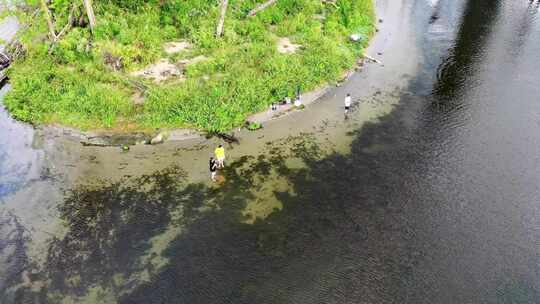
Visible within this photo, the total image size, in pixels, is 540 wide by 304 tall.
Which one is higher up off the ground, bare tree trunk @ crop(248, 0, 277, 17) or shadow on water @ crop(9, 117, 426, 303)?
bare tree trunk @ crop(248, 0, 277, 17)

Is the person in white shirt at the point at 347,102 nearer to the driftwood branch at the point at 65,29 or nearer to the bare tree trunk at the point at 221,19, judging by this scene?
the bare tree trunk at the point at 221,19

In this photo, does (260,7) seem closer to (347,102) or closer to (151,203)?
(347,102)

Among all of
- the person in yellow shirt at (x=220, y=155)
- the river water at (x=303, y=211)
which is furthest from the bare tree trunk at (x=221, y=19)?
the person in yellow shirt at (x=220, y=155)

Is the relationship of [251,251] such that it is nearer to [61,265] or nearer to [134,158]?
[61,265]

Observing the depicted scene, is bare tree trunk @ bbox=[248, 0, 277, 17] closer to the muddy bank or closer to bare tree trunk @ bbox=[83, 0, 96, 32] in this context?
bare tree trunk @ bbox=[83, 0, 96, 32]

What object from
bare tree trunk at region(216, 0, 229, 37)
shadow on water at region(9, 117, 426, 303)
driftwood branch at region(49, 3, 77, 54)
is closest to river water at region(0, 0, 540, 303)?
shadow on water at region(9, 117, 426, 303)

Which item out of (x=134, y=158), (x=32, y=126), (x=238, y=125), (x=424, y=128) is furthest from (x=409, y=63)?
(x=32, y=126)
